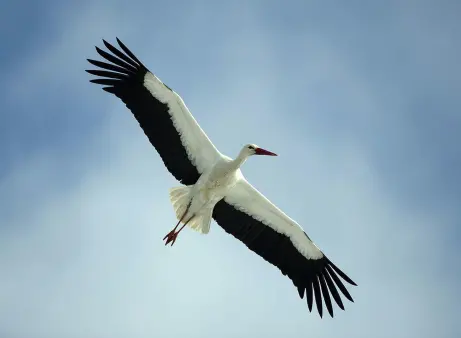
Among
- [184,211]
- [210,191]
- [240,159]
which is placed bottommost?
[184,211]

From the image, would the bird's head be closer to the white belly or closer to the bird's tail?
the white belly

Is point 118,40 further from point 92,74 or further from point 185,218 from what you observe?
point 185,218

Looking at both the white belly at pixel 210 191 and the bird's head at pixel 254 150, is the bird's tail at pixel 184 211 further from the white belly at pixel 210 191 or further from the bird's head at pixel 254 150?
the bird's head at pixel 254 150

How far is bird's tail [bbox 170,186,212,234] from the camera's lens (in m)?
16.1

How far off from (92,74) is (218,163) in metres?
2.62

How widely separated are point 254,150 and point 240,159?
0.33 m

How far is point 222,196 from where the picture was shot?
53.4 ft

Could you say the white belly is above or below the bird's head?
below

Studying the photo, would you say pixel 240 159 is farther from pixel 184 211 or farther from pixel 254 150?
pixel 184 211

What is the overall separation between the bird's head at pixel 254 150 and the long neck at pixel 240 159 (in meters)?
0.05

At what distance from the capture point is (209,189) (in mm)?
15977

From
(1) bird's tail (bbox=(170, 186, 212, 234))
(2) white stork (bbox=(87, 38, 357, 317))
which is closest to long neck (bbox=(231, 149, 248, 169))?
(2) white stork (bbox=(87, 38, 357, 317))

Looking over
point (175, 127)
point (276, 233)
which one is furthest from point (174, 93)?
point (276, 233)

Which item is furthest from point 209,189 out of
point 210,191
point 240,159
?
point 240,159
